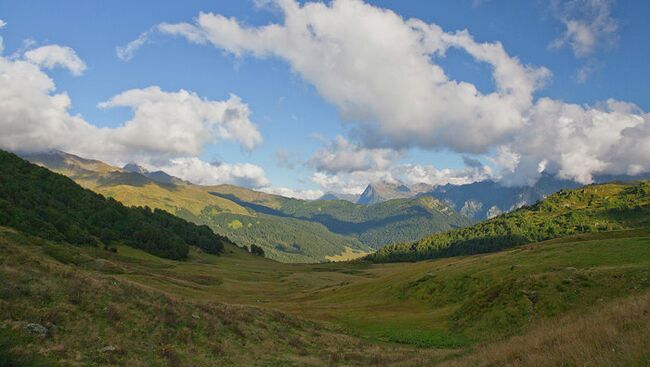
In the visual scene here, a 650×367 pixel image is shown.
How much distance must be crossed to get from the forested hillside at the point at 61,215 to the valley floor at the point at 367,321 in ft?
304

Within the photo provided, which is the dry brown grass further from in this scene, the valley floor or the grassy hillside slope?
the grassy hillside slope

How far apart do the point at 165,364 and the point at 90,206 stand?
20539 centimetres

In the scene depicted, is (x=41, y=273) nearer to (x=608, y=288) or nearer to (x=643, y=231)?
(x=608, y=288)

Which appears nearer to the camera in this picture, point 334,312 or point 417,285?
point 334,312

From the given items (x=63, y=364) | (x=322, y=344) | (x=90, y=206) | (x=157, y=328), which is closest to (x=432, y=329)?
(x=322, y=344)

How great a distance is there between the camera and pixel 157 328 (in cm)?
2384

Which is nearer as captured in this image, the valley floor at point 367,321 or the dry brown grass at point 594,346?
the dry brown grass at point 594,346

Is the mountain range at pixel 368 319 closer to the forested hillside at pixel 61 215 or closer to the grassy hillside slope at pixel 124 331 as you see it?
the grassy hillside slope at pixel 124 331

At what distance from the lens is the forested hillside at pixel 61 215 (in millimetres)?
131625

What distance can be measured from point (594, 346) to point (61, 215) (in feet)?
591

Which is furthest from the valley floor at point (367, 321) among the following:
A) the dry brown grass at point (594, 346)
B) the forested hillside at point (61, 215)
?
the forested hillside at point (61, 215)

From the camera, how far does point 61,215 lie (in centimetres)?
15462

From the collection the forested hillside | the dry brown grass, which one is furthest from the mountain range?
the forested hillside

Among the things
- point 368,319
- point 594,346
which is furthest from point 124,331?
point 368,319
